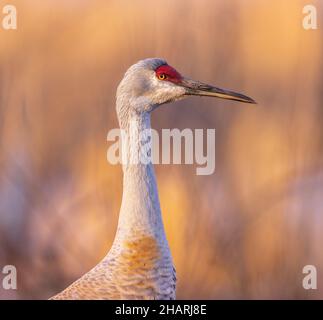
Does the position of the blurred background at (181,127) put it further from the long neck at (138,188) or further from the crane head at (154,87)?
the long neck at (138,188)

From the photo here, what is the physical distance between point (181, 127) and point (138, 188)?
5.21 feet

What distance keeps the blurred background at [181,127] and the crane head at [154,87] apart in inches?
48.1

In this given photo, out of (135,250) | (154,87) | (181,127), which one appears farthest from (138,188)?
(181,127)

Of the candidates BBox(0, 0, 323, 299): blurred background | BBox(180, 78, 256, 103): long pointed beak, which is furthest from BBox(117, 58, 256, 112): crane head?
BBox(0, 0, 323, 299): blurred background

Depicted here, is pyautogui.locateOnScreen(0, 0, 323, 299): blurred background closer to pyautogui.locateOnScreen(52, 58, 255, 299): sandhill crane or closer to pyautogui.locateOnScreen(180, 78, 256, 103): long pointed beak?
pyautogui.locateOnScreen(180, 78, 256, 103): long pointed beak

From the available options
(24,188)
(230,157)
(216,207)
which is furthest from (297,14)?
(24,188)

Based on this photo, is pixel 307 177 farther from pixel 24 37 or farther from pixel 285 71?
pixel 24 37

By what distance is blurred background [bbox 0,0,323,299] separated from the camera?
4641 millimetres

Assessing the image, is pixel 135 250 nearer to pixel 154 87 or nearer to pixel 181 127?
pixel 154 87

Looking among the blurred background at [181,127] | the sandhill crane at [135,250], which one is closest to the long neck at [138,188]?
the sandhill crane at [135,250]

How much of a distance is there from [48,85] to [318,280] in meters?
1.94

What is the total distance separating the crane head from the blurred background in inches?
48.1
